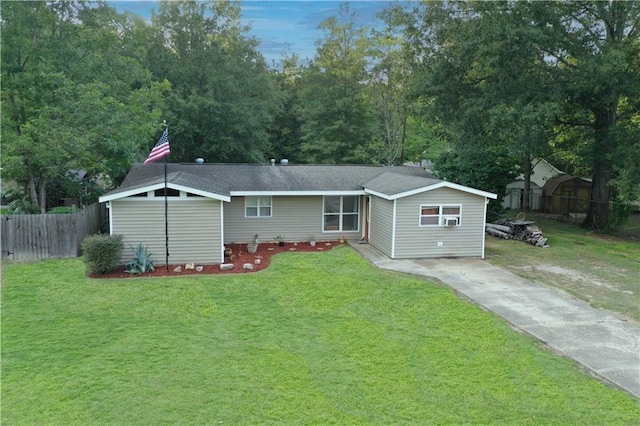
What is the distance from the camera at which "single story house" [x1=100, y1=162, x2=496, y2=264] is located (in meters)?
12.7

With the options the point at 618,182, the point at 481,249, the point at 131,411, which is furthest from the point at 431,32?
the point at 131,411

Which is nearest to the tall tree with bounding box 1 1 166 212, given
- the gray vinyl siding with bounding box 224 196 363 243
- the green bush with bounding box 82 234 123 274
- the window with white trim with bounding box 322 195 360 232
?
the green bush with bounding box 82 234 123 274

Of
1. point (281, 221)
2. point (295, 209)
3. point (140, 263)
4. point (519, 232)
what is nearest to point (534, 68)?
point (519, 232)

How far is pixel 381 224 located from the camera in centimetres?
1498

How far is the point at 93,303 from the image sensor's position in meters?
9.45

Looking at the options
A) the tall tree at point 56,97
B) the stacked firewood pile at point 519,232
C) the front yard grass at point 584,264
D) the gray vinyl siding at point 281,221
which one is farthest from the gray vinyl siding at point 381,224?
the tall tree at point 56,97

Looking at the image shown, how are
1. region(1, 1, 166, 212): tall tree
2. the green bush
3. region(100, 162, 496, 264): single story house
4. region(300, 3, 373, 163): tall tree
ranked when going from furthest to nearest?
region(300, 3, 373, 163): tall tree, region(1, 1, 166, 212): tall tree, region(100, 162, 496, 264): single story house, the green bush

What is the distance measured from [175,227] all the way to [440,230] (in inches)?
316

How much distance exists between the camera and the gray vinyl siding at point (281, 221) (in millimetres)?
16172

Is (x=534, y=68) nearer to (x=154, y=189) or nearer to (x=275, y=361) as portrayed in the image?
(x=154, y=189)

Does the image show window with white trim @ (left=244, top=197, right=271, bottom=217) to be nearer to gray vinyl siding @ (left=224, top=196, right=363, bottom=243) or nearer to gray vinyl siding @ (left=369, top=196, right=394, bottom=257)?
gray vinyl siding @ (left=224, top=196, right=363, bottom=243)

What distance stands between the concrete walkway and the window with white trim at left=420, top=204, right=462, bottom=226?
1.33 m

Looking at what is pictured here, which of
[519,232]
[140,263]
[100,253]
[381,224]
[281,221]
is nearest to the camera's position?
[100,253]

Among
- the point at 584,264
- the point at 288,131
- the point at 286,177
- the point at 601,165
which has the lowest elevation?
the point at 584,264
